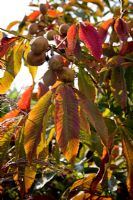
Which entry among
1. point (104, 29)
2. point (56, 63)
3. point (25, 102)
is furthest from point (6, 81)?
point (104, 29)

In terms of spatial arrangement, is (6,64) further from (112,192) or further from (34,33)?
(112,192)

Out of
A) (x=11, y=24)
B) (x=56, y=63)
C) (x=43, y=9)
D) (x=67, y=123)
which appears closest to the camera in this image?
(x=67, y=123)

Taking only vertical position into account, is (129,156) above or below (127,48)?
below

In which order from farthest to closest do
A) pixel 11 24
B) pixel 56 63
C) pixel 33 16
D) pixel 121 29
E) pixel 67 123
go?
pixel 11 24 → pixel 33 16 → pixel 121 29 → pixel 56 63 → pixel 67 123

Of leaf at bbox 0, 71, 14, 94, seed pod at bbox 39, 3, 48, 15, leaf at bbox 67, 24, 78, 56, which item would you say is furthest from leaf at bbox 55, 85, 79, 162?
seed pod at bbox 39, 3, 48, 15

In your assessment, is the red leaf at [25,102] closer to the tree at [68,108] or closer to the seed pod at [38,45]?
the tree at [68,108]

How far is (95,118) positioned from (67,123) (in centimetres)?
6

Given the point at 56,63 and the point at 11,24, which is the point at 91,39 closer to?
the point at 56,63

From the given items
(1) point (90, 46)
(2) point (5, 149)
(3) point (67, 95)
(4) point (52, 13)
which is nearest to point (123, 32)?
(1) point (90, 46)

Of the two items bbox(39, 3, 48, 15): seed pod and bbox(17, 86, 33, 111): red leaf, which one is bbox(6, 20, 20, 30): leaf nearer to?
bbox(39, 3, 48, 15): seed pod

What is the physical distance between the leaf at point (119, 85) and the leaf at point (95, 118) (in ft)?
0.70

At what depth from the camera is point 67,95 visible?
0.71 metres

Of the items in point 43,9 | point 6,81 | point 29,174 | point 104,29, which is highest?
point 43,9

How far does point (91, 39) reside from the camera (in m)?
0.83
